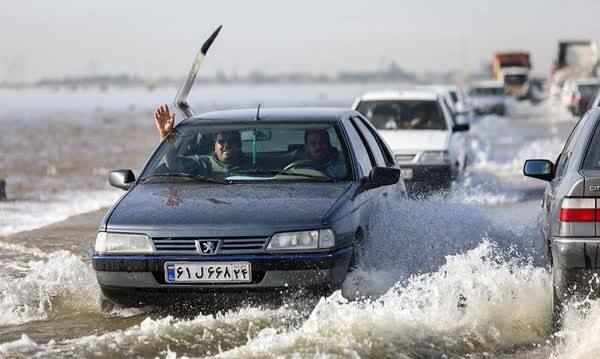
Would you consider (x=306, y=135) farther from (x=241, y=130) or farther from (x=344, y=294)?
(x=344, y=294)

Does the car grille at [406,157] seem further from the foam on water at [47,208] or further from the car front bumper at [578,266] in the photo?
the car front bumper at [578,266]

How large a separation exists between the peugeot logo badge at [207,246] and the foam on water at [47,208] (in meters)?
7.56

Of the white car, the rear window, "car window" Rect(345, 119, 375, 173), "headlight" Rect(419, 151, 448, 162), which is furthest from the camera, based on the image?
"headlight" Rect(419, 151, 448, 162)

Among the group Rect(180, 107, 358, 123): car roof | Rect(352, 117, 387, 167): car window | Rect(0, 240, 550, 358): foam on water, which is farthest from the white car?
Rect(0, 240, 550, 358): foam on water

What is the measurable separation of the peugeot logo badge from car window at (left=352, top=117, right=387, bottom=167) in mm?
2322

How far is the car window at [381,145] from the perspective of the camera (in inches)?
396

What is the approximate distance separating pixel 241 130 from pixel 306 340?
2.46 metres

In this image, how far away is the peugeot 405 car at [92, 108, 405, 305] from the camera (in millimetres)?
7441

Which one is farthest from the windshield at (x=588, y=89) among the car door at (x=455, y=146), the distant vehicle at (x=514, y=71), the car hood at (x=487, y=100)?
the car door at (x=455, y=146)

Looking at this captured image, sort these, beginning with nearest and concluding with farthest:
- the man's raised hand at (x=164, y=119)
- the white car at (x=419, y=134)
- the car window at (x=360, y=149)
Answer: the car window at (x=360, y=149) → the man's raised hand at (x=164, y=119) → the white car at (x=419, y=134)

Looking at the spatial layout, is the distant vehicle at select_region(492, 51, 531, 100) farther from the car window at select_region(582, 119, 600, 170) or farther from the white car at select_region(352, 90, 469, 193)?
the car window at select_region(582, 119, 600, 170)

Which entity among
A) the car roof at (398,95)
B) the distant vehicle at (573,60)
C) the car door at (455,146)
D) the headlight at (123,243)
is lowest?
the distant vehicle at (573,60)

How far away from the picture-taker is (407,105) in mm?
Answer: 18234

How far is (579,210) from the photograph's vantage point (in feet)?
22.6
